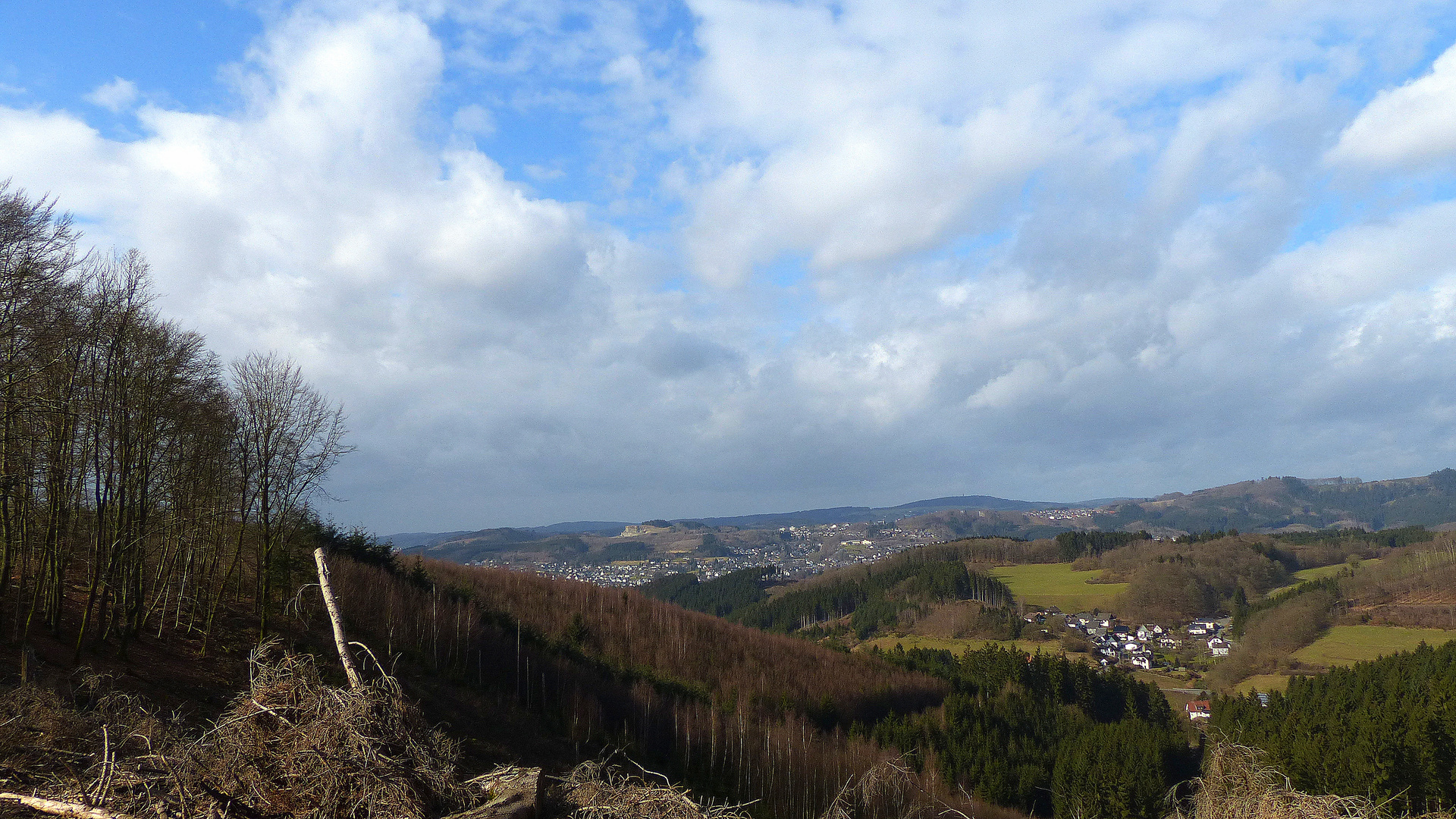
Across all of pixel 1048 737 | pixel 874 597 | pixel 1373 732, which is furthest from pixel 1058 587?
pixel 1373 732

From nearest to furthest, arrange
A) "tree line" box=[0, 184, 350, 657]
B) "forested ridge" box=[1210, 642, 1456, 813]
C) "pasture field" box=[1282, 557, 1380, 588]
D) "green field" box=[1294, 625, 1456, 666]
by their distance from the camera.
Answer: "tree line" box=[0, 184, 350, 657], "forested ridge" box=[1210, 642, 1456, 813], "green field" box=[1294, 625, 1456, 666], "pasture field" box=[1282, 557, 1380, 588]

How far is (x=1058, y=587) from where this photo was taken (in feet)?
509

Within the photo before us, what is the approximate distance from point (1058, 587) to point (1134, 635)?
2491 centimetres

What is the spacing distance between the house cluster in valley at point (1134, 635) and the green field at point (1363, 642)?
1374 centimetres

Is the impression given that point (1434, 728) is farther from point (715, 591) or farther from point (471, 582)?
point (715, 591)

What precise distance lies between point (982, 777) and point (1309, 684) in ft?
157

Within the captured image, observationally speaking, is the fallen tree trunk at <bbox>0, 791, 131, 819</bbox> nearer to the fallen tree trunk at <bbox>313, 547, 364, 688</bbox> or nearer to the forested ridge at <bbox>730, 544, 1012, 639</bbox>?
the fallen tree trunk at <bbox>313, 547, 364, 688</bbox>

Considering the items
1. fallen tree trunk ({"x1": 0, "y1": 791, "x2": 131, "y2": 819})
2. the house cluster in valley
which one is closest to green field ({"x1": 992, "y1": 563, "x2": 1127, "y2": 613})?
the house cluster in valley

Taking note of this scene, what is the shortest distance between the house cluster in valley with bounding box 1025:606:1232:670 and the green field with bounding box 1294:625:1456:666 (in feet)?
45.1

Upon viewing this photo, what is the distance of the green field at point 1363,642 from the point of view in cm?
9669

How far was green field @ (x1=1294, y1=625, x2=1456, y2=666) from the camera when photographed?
96688 mm

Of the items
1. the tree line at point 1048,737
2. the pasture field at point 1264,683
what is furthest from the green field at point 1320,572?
the tree line at point 1048,737

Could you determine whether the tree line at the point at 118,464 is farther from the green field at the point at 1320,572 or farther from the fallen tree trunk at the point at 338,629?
the green field at the point at 1320,572

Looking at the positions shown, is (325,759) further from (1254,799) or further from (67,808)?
(1254,799)
